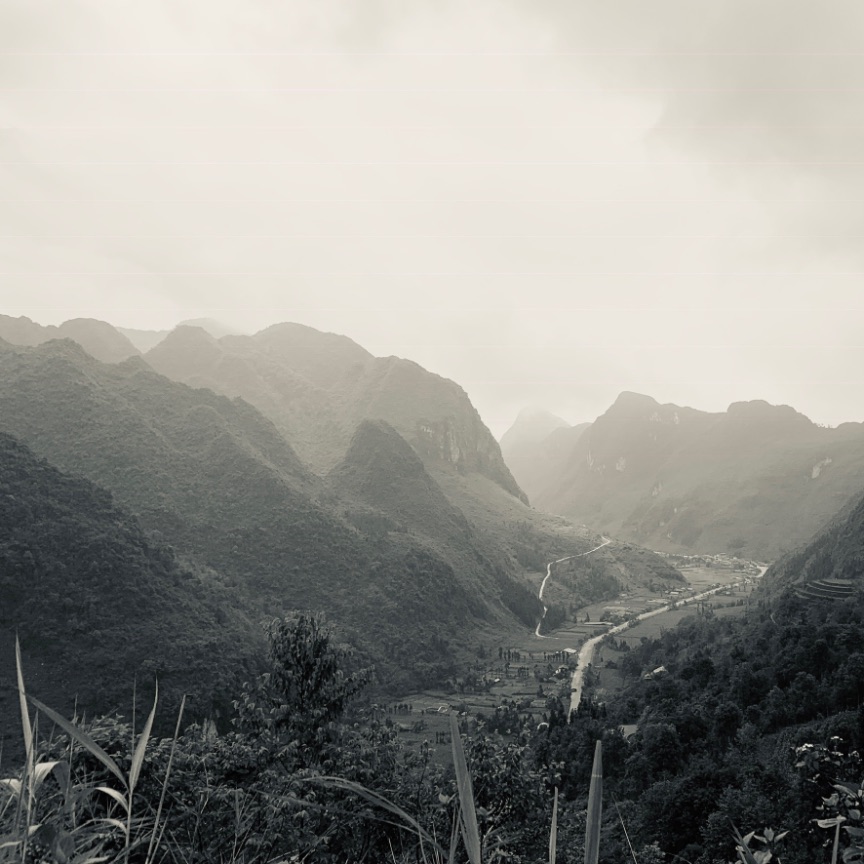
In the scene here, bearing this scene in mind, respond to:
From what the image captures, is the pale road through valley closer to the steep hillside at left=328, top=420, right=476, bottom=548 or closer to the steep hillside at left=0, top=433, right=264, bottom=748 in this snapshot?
the steep hillside at left=0, top=433, right=264, bottom=748

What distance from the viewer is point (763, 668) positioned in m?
30.0

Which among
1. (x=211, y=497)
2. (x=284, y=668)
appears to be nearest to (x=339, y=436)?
(x=211, y=497)

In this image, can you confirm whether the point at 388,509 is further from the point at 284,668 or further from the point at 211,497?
the point at 284,668

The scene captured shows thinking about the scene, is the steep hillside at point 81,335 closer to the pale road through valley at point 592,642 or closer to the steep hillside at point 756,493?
the pale road through valley at point 592,642

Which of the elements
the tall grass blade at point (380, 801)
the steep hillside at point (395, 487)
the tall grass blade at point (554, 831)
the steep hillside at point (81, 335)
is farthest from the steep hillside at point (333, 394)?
the tall grass blade at point (554, 831)

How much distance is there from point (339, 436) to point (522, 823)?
373 feet

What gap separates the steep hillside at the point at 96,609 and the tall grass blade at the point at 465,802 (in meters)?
30.9

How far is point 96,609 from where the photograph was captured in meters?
36.2

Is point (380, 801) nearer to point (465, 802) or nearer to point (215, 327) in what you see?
point (465, 802)

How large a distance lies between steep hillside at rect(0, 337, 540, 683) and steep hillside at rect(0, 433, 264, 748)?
Result: 37.6 ft

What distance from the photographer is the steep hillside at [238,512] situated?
59875 millimetres

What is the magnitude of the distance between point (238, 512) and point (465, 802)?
70.3m

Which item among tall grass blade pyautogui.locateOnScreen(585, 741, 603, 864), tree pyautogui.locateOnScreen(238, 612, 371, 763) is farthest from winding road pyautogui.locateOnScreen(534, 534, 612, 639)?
tall grass blade pyautogui.locateOnScreen(585, 741, 603, 864)

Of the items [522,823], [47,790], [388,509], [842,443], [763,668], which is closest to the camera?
[47,790]
